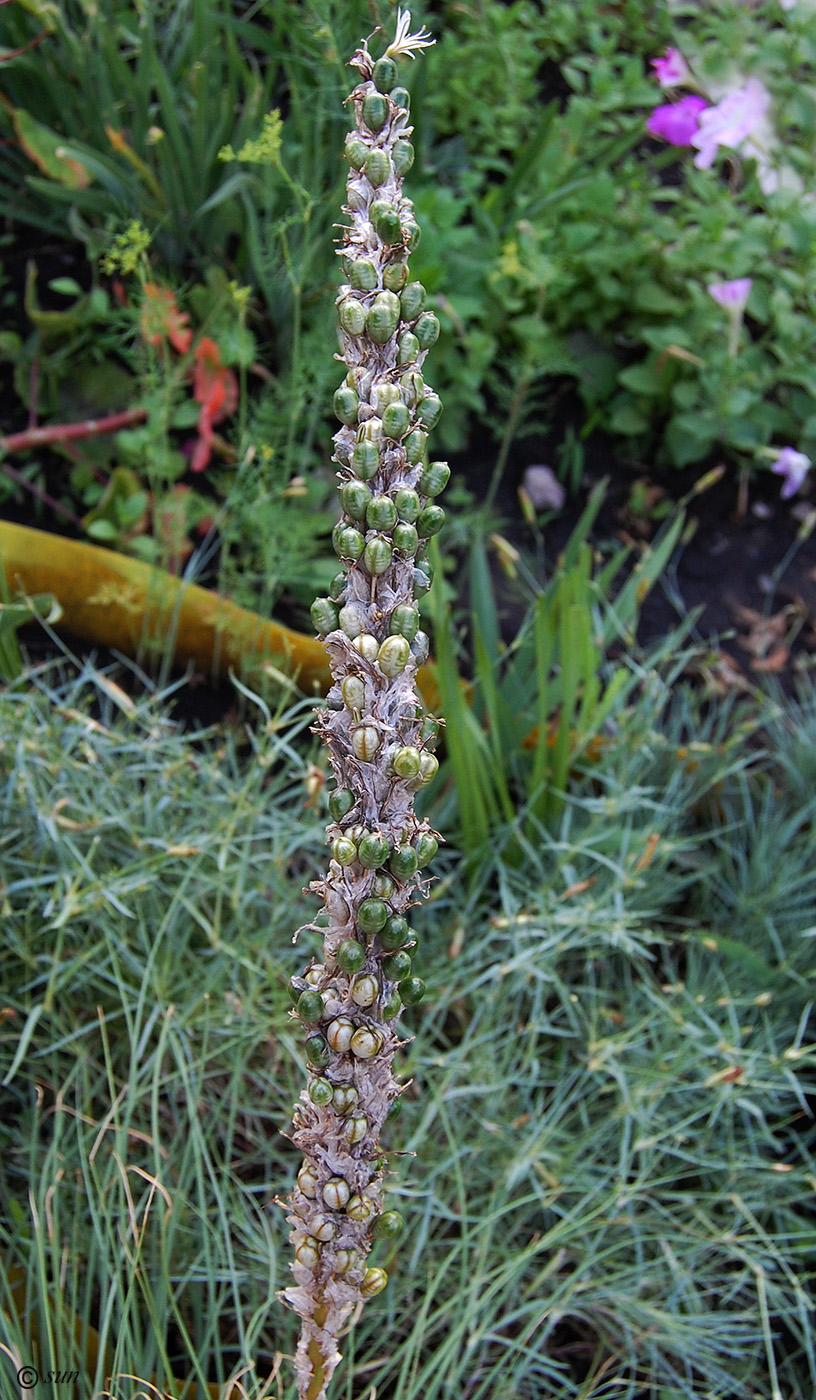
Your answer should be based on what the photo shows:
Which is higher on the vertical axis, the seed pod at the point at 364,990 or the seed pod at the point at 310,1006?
the seed pod at the point at 364,990

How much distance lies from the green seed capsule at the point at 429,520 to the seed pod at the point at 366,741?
17 cm

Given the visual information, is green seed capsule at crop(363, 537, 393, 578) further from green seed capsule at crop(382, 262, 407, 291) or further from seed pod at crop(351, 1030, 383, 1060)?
seed pod at crop(351, 1030, 383, 1060)

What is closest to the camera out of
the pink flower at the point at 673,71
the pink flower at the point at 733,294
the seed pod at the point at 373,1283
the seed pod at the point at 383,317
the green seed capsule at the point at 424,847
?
the seed pod at the point at 383,317

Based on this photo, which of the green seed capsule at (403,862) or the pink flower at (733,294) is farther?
the pink flower at (733,294)

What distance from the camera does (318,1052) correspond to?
884 mm

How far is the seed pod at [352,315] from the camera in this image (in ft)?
2.54

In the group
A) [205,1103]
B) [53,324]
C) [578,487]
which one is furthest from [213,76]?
[205,1103]

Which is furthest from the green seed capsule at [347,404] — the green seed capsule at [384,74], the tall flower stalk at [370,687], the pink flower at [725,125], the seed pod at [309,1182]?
the pink flower at [725,125]

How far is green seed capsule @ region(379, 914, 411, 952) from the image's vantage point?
2.82ft

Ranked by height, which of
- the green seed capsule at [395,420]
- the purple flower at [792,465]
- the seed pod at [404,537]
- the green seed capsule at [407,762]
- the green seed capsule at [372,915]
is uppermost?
the green seed capsule at [395,420]

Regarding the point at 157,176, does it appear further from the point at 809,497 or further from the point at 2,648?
the point at 809,497

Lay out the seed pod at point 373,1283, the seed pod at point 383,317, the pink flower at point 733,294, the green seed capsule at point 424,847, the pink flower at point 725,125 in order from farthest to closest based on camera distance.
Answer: the pink flower at point 733,294, the pink flower at point 725,125, the seed pod at point 373,1283, the green seed capsule at point 424,847, the seed pod at point 383,317

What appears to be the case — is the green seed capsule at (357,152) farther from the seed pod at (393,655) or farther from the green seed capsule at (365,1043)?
the green seed capsule at (365,1043)

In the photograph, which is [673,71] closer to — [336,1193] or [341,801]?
[341,801]
